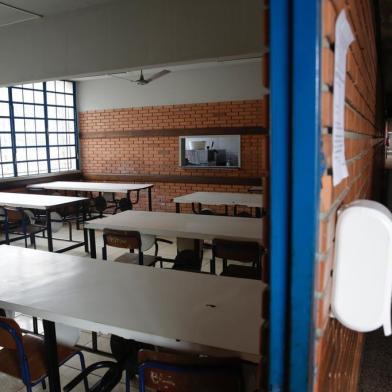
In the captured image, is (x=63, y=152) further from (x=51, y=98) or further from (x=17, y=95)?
(x=17, y=95)

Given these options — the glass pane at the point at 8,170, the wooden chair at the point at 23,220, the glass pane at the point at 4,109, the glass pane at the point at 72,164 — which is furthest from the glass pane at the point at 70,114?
the wooden chair at the point at 23,220

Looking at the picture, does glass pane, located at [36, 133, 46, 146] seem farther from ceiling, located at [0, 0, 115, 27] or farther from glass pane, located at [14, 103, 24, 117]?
ceiling, located at [0, 0, 115, 27]

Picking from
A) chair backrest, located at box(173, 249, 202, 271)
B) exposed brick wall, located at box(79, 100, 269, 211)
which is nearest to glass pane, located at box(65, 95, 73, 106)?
exposed brick wall, located at box(79, 100, 269, 211)

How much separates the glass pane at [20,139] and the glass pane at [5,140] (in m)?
0.16

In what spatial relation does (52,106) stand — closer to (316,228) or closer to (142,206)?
(142,206)

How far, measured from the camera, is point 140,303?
6.24ft

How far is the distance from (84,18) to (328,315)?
4.28m

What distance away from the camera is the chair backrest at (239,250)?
2.93m

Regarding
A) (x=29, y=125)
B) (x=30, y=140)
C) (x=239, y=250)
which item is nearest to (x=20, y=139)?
(x=30, y=140)

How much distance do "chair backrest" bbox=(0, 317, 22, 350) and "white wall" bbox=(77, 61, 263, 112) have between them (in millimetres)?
6321

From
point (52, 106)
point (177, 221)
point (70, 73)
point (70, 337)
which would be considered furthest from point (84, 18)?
point (52, 106)

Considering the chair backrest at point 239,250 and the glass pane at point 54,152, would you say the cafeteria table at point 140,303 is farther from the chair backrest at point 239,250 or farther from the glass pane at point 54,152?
the glass pane at point 54,152

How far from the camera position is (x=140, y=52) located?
3.99m

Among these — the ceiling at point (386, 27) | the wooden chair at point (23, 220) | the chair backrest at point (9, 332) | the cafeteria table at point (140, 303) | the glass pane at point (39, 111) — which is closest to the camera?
the cafeteria table at point (140, 303)
